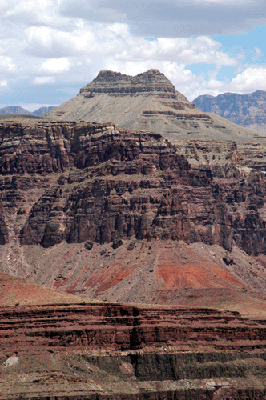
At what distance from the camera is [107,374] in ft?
464

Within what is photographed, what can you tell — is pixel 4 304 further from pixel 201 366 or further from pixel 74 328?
pixel 201 366

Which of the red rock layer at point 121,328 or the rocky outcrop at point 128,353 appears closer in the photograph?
the rocky outcrop at point 128,353

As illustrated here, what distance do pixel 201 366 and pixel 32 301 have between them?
25595 millimetres

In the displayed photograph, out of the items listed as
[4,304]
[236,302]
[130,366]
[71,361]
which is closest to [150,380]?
[130,366]

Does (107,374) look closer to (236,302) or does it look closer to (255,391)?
(255,391)

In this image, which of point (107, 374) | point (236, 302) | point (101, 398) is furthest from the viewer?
point (236, 302)

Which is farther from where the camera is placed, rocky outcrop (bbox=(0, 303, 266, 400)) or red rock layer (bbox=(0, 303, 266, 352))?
red rock layer (bbox=(0, 303, 266, 352))

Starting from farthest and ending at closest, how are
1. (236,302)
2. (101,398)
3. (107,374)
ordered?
(236,302) → (107,374) → (101,398)

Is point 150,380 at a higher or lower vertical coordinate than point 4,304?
lower

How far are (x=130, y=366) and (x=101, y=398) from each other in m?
13.6

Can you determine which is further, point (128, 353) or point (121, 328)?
point (121, 328)

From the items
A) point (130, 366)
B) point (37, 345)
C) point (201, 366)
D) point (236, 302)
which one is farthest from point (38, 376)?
point (236, 302)

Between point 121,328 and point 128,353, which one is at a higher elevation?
point 121,328

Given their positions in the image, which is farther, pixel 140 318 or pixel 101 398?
pixel 140 318
